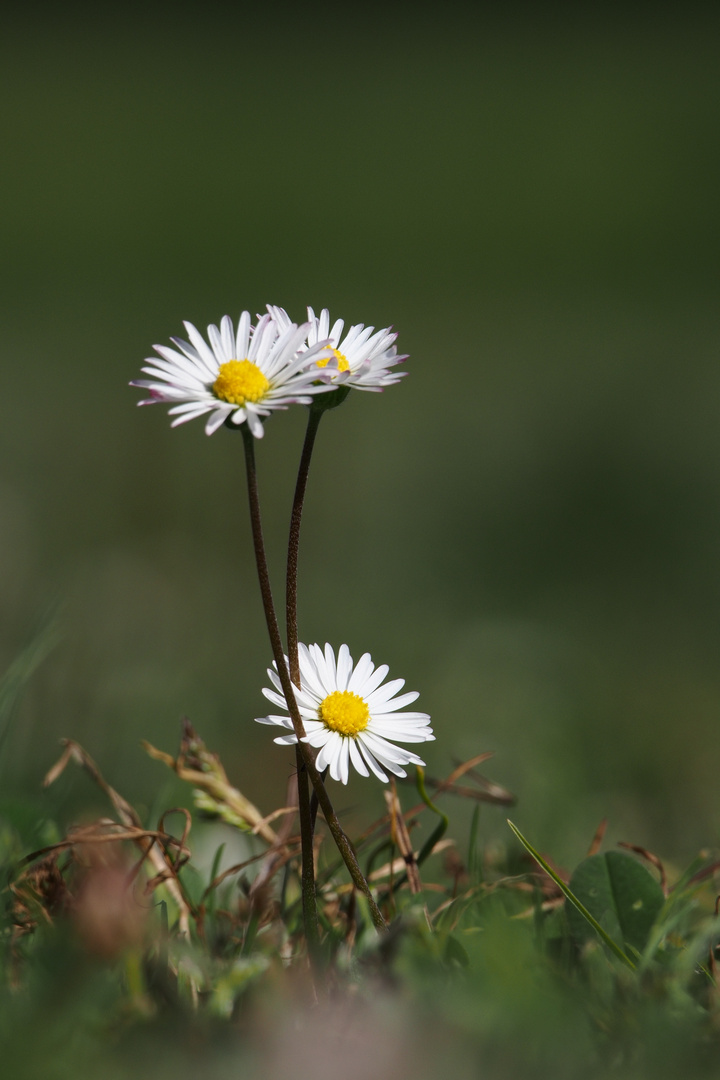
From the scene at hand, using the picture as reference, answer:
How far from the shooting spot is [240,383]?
2.67 feet

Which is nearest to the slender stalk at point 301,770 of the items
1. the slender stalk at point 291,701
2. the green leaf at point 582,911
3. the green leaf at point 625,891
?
the slender stalk at point 291,701

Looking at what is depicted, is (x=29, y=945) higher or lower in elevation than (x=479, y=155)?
lower

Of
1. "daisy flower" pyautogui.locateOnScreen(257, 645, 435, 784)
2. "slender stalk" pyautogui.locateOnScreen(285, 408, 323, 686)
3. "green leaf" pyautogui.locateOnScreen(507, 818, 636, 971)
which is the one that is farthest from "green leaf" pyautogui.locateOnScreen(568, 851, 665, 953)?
"slender stalk" pyautogui.locateOnScreen(285, 408, 323, 686)

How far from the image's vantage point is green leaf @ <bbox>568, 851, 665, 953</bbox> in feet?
3.14

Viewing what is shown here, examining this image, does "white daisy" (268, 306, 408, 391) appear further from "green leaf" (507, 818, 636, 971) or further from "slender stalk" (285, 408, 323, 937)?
"green leaf" (507, 818, 636, 971)

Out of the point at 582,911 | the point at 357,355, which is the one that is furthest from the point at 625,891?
the point at 357,355

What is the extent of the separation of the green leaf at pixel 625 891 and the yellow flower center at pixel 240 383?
1.73ft

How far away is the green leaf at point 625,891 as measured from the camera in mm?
958

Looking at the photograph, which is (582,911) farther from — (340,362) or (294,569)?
(340,362)

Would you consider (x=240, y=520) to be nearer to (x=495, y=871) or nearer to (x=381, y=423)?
(x=381, y=423)

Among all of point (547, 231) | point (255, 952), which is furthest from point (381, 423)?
point (547, 231)

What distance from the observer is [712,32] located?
17.0m

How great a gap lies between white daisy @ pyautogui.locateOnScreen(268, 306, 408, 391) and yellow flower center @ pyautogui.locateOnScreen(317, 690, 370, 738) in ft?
0.86

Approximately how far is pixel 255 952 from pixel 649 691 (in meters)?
2.55
